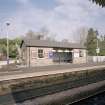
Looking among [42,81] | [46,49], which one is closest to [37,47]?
[46,49]

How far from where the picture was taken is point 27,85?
17.7m

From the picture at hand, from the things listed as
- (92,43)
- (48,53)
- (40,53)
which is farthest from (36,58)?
(92,43)

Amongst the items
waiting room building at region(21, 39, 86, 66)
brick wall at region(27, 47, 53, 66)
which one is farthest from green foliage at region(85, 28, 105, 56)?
brick wall at region(27, 47, 53, 66)

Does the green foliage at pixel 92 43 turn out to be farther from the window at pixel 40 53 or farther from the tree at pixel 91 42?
the window at pixel 40 53

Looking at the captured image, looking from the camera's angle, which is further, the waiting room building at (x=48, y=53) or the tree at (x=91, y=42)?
the tree at (x=91, y=42)

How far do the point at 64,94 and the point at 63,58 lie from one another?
41.3m

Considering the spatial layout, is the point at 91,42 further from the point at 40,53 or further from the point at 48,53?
the point at 40,53

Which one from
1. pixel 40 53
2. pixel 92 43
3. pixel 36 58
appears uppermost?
pixel 92 43

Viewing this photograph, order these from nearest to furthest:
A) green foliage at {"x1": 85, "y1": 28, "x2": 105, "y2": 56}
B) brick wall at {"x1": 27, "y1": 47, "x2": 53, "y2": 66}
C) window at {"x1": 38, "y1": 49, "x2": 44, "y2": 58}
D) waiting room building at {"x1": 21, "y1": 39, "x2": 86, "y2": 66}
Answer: brick wall at {"x1": 27, "y1": 47, "x2": 53, "y2": 66}, waiting room building at {"x1": 21, "y1": 39, "x2": 86, "y2": 66}, window at {"x1": 38, "y1": 49, "x2": 44, "y2": 58}, green foliage at {"x1": 85, "y1": 28, "x2": 105, "y2": 56}

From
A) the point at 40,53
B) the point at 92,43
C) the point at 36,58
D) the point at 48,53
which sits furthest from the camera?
the point at 92,43

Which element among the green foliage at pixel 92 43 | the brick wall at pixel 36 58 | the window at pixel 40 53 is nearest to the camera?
the brick wall at pixel 36 58

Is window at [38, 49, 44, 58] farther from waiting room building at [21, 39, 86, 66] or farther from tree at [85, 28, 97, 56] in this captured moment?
tree at [85, 28, 97, 56]

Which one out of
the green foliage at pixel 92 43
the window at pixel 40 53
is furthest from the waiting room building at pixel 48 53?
the green foliage at pixel 92 43

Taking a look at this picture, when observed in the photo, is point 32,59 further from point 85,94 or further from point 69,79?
point 85,94
